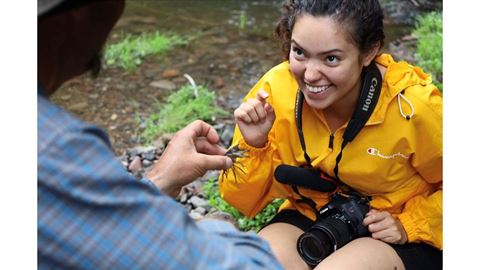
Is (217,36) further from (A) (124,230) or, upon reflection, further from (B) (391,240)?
(A) (124,230)

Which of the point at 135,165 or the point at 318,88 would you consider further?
the point at 135,165

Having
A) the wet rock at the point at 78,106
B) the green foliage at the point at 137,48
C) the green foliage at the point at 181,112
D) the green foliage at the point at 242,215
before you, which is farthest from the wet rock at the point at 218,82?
the green foliage at the point at 242,215

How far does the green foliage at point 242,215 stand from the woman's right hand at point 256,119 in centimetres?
86

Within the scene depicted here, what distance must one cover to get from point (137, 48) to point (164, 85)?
830 millimetres

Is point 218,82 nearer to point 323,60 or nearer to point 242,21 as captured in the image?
point 242,21

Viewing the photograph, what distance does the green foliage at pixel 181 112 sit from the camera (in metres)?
4.93

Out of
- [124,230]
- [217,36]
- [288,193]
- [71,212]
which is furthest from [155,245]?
[217,36]

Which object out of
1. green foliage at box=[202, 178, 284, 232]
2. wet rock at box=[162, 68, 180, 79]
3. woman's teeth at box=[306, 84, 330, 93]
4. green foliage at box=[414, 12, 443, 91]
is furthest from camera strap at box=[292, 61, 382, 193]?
wet rock at box=[162, 68, 180, 79]

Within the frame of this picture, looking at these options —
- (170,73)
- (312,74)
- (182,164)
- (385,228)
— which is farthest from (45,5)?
(170,73)

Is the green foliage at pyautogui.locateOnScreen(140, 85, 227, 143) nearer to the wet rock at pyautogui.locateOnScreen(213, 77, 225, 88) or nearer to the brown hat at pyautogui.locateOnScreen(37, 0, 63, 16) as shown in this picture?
the wet rock at pyautogui.locateOnScreen(213, 77, 225, 88)

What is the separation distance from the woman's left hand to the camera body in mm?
41

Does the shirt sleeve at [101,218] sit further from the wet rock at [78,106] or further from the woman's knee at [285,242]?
the wet rock at [78,106]

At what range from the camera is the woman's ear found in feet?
9.13

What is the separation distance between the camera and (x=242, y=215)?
3.74 m
